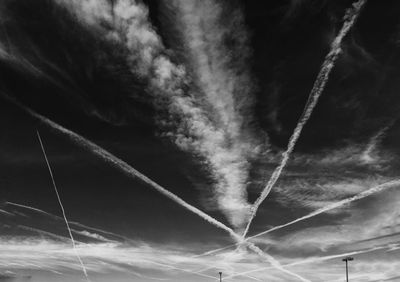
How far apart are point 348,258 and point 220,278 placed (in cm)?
3132

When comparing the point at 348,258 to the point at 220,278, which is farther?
the point at 220,278

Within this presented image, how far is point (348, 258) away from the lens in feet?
104

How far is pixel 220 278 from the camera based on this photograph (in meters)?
55.5
